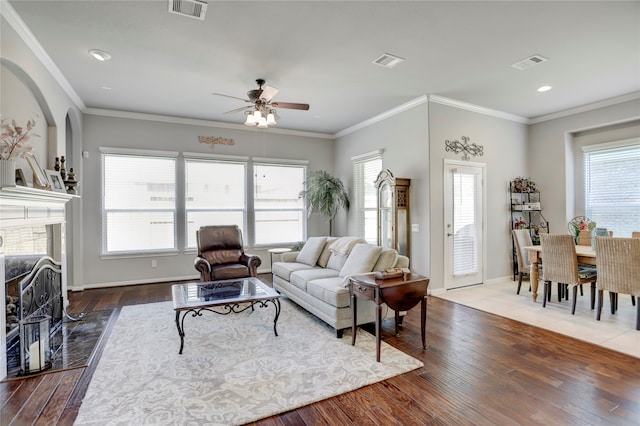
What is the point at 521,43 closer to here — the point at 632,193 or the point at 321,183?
the point at 632,193

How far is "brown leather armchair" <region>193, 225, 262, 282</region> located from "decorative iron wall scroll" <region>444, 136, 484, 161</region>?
11.4 feet

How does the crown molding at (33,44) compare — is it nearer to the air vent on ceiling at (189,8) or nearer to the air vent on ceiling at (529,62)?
the air vent on ceiling at (189,8)

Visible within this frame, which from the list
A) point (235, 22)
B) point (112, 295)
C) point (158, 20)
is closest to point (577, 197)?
point (235, 22)

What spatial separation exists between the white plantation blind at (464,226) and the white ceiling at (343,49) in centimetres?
134

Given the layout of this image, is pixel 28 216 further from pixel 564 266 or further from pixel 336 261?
pixel 564 266

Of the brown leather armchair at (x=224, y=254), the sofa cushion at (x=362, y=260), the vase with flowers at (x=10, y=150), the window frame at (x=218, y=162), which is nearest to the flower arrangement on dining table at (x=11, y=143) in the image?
the vase with flowers at (x=10, y=150)

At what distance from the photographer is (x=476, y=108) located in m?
5.41

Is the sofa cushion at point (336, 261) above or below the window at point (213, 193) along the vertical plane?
below

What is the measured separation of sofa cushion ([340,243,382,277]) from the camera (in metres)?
3.52

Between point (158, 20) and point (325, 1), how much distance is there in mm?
1532

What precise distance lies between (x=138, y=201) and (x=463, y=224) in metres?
5.68

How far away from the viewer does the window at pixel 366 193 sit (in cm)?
613

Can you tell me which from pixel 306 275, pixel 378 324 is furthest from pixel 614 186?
pixel 306 275

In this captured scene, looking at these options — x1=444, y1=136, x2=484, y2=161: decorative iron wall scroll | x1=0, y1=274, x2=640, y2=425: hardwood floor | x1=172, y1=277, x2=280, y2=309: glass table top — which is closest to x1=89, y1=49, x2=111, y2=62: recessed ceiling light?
x1=172, y1=277, x2=280, y2=309: glass table top
